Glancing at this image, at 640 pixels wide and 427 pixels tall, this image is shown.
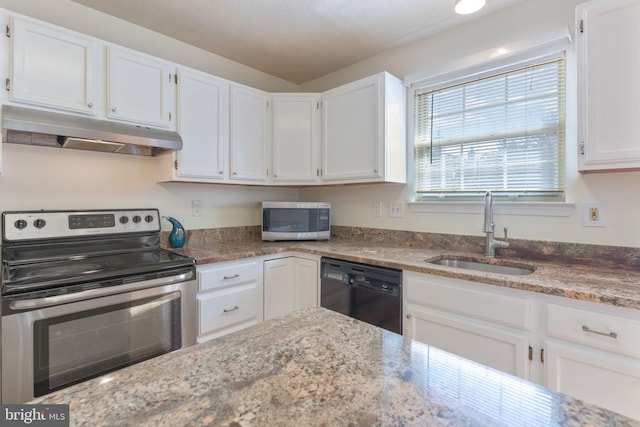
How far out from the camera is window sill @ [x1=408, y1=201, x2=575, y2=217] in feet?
5.89

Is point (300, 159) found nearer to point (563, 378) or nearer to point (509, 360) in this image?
point (509, 360)

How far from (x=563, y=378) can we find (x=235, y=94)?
254 cm

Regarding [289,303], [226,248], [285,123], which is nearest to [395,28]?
[285,123]

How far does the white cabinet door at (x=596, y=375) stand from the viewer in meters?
1.15

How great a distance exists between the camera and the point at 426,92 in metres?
2.37

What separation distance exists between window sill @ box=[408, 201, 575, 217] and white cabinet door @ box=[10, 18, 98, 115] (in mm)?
2193

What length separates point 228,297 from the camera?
207cm

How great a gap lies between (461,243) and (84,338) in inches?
86.0

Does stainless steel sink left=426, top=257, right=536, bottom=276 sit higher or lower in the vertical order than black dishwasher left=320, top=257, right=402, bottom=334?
higher

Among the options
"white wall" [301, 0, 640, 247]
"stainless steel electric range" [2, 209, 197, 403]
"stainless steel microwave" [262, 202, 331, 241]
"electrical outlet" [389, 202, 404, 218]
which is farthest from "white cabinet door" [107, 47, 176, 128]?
"electrical outlet" [389, 202, 404, 218]

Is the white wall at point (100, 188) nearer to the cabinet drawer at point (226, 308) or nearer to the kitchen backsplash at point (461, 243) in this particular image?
the kitchen backsplash at point (461, 243)

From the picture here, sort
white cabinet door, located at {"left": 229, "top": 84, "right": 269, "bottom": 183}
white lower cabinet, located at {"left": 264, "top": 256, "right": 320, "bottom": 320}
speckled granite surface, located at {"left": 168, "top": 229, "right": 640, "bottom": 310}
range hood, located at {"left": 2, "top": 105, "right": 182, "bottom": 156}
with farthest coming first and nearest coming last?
white cabinet door, located at {"left": 229, "top": 84, "right": 269, "bottom": 183}
white lower cabinet, located at {"left": 264, "top": 256, "right": 320, "bottom": 320}
range hood, located at {"left": 2, "top": 105, "right": 182, "bottom": 156}
speckled granite surface, located at {"left": 168, "top": 229, "right": 640, "bottom": 310}

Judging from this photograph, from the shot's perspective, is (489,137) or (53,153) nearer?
(53,153)

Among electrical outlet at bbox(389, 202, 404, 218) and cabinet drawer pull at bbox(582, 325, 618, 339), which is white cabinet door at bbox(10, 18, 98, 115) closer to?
electrical outlet at bbox(389, 202, 404, 218)
